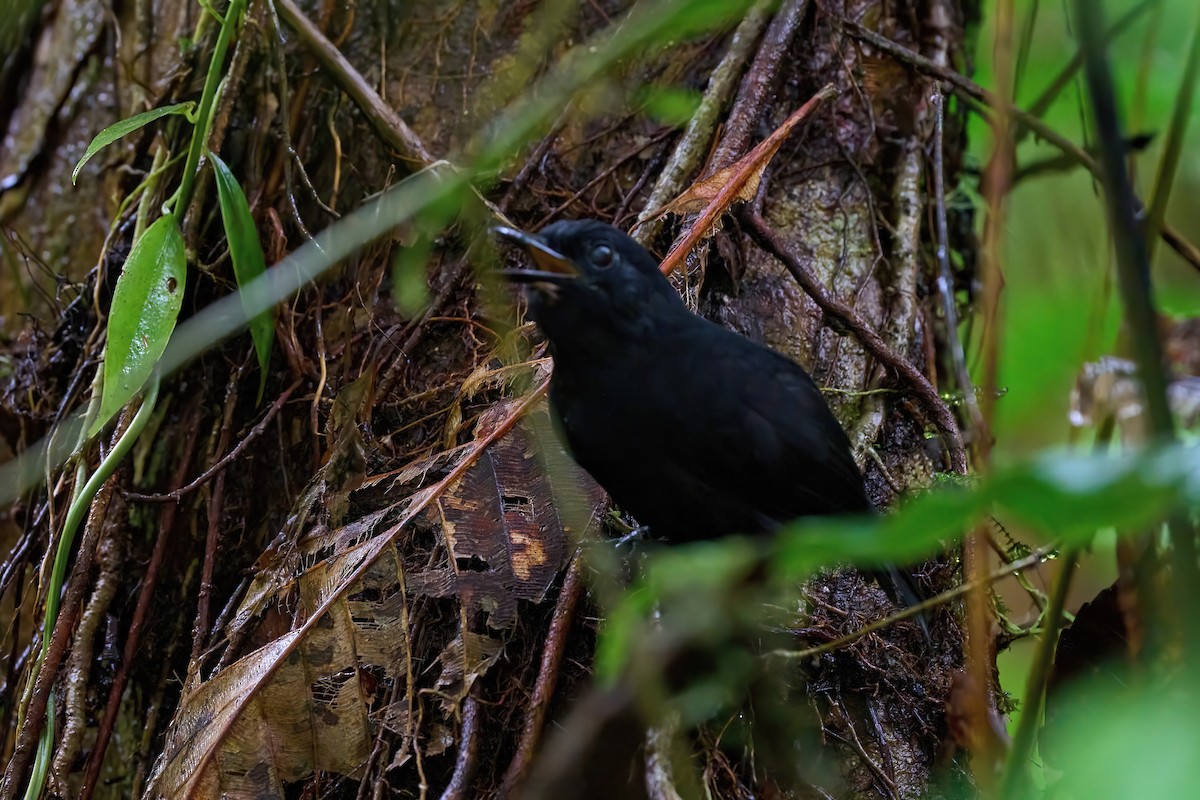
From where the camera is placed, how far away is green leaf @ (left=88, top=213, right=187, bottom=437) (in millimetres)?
2645

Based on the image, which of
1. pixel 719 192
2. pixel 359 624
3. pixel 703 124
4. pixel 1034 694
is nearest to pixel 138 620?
pixel 359 624

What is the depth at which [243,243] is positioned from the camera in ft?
9.84

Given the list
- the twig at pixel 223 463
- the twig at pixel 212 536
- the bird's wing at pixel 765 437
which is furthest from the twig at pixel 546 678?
the twig at pixel 223 463

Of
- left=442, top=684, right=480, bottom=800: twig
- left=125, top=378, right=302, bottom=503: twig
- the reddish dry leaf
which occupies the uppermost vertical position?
the reddish dry leaf

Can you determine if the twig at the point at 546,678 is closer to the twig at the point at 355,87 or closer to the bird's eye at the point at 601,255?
the bird's eye at the point at 601,255

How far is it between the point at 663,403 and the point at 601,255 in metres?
0.40

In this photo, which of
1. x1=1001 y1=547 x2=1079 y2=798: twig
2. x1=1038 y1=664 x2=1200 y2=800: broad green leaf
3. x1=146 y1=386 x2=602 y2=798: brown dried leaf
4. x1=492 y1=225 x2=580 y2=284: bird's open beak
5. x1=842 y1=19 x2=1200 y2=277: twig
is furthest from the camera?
x1=842 y1=19 x2=1200 y2=277: twig

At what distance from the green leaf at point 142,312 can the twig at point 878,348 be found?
1.66 meters

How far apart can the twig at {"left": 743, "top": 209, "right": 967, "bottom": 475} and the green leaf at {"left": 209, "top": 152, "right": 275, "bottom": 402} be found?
1.45 meters

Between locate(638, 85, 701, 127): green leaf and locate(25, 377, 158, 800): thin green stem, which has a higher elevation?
locate(638, 85, 701, 127): green leaf

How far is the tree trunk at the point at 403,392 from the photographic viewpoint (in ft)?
7.96

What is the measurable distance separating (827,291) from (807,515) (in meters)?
0.90

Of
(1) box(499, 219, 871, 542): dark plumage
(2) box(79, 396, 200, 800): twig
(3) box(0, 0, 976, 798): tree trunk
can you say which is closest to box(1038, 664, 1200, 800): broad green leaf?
(3) box(0, 0, 976, 798): tree trunk

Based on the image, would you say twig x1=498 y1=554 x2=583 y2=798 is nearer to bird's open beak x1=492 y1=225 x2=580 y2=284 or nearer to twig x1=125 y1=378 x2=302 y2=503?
bird's open beak x1=492 y1=225 x2=580 y2=284
